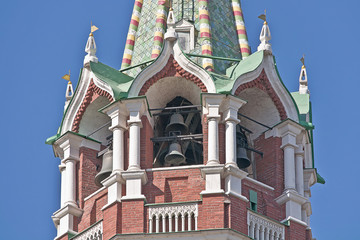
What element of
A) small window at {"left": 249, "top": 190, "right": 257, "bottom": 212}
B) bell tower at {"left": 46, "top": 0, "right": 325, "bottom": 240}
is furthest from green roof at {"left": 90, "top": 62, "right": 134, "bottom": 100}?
small window at {"left": 249, "top": 190, "right": 257, "bottom": 212}

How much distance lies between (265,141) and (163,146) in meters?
2.63

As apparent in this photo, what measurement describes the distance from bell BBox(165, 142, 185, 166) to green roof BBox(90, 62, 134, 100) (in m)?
1.89

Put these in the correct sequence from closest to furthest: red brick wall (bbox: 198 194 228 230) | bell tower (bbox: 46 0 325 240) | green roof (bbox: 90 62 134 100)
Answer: red brick wall (bbox: 198 194 228 230) < bell tower (bbox: 46 0 325 240) < green roof (bbox: 90 62 134 100)

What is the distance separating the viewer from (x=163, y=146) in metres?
40.7

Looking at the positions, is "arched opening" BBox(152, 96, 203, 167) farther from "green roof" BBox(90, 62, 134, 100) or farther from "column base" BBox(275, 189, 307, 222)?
"column base" BBox(275, 189, 307, 222)

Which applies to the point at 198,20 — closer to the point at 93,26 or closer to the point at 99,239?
the point at 93,26

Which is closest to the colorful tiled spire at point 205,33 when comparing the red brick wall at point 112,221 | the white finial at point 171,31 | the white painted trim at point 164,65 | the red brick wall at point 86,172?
the white painted trim at point 164,65

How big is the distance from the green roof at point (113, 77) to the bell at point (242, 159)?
325 centimetres

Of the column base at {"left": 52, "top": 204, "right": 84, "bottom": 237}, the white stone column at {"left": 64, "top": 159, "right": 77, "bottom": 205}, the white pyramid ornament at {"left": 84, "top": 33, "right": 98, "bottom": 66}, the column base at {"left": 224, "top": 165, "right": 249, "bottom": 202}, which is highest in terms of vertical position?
the white pyramid ornament at {"left": 84, "top": 33, "right": 98, "bottom": 66}

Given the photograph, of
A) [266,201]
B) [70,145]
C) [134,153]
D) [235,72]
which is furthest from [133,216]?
[235,72]

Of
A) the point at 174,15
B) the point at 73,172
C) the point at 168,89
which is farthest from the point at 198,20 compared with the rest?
the point at 73,172

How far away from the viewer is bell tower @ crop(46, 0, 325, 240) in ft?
124

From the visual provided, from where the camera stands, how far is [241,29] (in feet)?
144

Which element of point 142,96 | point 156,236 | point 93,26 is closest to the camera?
point 156,236
